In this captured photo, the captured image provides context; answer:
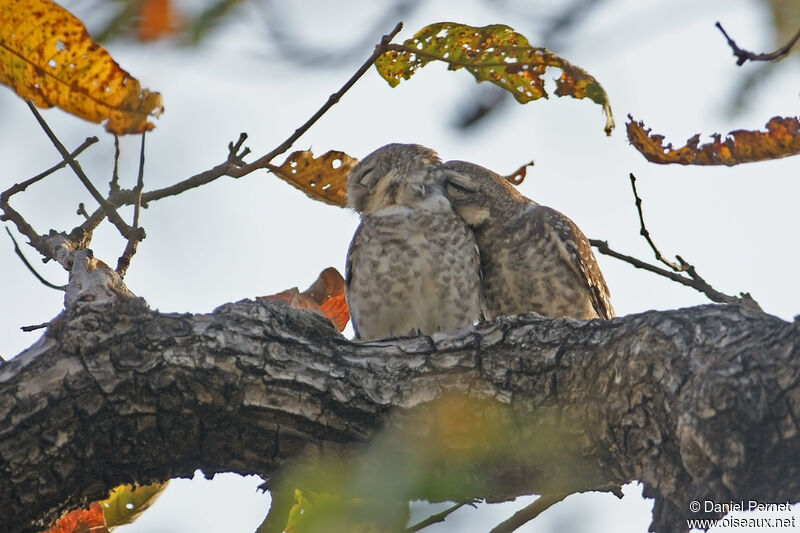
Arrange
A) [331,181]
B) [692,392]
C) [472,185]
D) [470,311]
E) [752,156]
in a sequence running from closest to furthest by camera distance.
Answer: [692,392] < [752,156] < [331,181] < [470,311] < [472,185]

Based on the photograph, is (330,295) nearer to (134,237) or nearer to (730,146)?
(134,237)

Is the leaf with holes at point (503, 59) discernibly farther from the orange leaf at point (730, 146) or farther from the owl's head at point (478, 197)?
the owl's head at point (478, 197)

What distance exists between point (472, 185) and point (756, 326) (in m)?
3.28

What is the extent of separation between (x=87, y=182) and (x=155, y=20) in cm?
202

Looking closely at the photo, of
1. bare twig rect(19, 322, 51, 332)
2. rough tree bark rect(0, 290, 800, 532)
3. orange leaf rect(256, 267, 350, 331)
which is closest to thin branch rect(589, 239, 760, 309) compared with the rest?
rough tree bark rect(0, 290, 800, 532)

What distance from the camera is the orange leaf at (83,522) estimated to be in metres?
4.07

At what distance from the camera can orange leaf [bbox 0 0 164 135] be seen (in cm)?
285

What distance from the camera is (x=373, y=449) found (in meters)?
3.59

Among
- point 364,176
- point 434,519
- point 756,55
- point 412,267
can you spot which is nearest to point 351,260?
point 412,267

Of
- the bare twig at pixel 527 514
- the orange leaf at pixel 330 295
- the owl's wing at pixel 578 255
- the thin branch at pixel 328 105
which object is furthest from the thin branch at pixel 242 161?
the owl's wing at pixel 578 255

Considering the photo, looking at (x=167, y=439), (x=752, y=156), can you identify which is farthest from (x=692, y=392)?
(x=167, y=439)

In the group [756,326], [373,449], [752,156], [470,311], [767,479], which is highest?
[470,311]

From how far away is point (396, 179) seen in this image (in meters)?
6.32

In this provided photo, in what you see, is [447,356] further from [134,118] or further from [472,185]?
[472,185]
